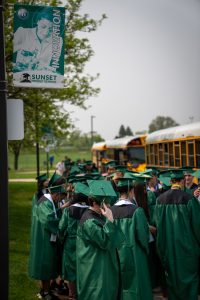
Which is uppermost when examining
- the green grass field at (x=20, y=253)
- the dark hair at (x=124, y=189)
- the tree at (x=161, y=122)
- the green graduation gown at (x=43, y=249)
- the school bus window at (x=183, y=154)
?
the tree at (x=161, y=122)

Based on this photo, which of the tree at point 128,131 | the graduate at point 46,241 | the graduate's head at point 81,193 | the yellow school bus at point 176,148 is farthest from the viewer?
the tree at point 128,131

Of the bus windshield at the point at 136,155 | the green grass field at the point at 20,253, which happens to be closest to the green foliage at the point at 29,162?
the bus windshield at the point at 136,155

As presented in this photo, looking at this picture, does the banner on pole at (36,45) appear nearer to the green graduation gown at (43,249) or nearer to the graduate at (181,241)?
the green graduation gown at (43,249)

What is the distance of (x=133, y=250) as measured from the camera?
5.70 m

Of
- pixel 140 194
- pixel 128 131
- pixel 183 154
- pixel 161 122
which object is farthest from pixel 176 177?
pixel 161 122

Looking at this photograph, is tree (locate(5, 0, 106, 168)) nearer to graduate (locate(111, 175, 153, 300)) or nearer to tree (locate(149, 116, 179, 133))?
graduate (locate(111, 175, 153, 300))

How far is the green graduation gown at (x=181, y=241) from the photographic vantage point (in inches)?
256

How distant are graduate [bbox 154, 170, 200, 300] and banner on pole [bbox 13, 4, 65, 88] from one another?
2663mm

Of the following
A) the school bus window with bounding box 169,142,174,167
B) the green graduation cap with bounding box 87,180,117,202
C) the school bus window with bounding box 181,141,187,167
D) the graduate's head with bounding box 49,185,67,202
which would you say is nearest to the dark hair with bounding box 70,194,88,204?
Answer: the graduate's head with bounding box 49,185,67,202

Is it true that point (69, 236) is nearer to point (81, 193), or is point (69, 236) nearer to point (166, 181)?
point (81, 193)

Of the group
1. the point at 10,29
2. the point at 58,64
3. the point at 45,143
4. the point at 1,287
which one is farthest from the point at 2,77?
the point at 45,143

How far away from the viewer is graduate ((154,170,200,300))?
6.50 meters

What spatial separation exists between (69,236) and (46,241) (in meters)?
0.68

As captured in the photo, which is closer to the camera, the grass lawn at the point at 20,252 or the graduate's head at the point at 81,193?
the graduate's head at the point at 81,193
